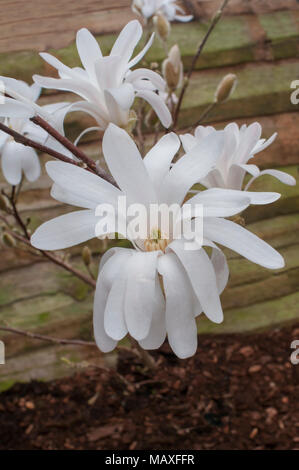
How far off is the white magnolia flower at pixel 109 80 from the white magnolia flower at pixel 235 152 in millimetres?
38

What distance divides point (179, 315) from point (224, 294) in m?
0.75

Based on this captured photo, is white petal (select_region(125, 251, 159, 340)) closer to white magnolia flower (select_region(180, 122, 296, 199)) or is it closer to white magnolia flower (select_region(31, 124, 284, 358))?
white magnolia flower (select_region(31, 124, 284, 358))

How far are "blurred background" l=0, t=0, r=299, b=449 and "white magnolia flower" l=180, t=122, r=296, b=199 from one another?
0.49m

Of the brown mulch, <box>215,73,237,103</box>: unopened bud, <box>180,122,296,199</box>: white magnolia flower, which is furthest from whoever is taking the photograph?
the brown mulch

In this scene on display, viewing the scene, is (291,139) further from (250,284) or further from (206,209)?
(206,209)

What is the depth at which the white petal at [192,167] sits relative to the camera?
34cm

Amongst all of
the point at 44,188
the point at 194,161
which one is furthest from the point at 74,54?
the point at 194,161

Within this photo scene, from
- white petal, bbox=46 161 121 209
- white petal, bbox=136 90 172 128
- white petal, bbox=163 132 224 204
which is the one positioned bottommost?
white petal, bbox=46 161 121 209

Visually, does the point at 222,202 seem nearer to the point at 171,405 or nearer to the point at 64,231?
the point at 64,231

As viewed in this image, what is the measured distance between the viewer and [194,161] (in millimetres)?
352

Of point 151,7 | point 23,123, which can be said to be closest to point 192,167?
point 23,123

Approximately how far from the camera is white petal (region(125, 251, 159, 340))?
321 mm

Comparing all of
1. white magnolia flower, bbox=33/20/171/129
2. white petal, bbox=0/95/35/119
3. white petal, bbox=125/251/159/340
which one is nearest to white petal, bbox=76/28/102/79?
white magnolia flower, bbox=33/20/171/129

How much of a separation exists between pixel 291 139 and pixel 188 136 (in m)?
0.68
